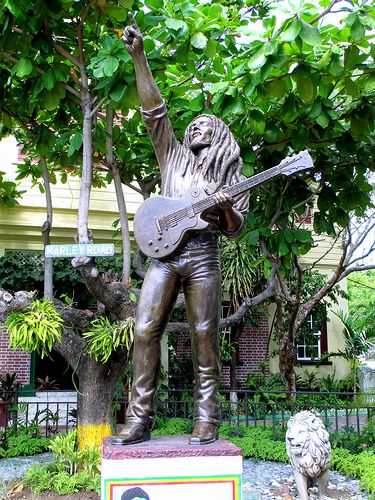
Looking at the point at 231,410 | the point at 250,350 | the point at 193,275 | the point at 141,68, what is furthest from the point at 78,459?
the point at 250,350

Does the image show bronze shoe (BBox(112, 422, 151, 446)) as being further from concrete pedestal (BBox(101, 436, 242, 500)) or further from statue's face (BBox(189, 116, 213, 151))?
statue's face (BBox(189, 116, 213, 151))

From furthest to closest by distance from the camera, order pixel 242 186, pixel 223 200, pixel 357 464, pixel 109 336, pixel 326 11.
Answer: pixel 357 464 < pixel 109 336 < pixel 326 11 < pixel 242 186 < pixel 223 200

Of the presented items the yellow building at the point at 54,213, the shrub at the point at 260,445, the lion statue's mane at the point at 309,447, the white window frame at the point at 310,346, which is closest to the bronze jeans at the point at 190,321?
the lion statue's mane at the point at 309,447

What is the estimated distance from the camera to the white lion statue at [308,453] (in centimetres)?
611

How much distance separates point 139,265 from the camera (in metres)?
7.57

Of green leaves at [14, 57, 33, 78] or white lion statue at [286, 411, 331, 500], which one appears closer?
green leaves at [14, 57, 33, 78]

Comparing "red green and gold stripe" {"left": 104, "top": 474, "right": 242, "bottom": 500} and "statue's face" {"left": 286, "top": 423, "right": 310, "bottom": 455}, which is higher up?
"red green and gold stripe" {"left": 104, "top": 474, "right": 242, "bottom": 500}

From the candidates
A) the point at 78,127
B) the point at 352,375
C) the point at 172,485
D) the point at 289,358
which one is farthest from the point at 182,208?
the point at 352,375

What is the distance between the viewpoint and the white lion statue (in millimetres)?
6105

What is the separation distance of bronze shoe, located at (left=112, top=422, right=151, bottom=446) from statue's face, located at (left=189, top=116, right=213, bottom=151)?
1858 mm

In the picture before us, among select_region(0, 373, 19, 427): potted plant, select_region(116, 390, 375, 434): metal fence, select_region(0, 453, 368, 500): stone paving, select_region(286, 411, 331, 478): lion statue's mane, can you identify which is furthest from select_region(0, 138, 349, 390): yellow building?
select_region(286, 411, 331, 478): lion statue's mane

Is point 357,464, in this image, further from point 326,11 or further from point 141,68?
point 141,68

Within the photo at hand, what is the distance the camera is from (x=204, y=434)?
3404 mm

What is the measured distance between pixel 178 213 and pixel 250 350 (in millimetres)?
11921
